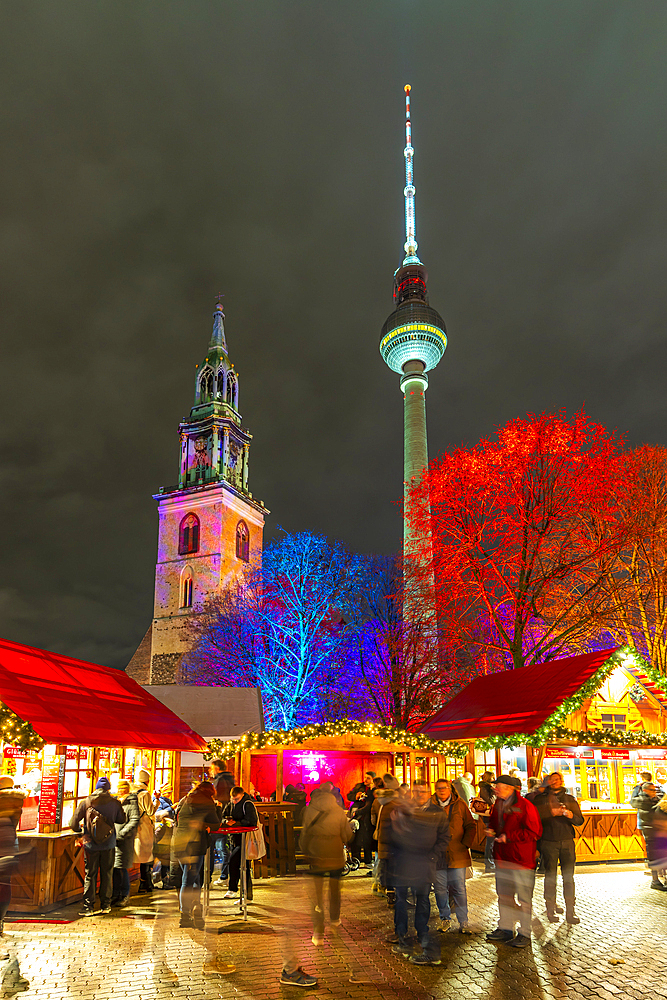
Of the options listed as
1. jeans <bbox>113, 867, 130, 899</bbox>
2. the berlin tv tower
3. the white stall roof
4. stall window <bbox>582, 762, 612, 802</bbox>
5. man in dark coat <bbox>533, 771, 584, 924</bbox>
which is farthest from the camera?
the berlin tv tower

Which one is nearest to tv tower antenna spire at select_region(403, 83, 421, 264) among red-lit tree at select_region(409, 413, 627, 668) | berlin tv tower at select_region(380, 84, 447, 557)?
berlin tv tower at select_region(380, 84, 447, 557)

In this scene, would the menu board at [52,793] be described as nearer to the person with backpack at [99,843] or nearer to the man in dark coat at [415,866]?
the person with backpack at [99,843]

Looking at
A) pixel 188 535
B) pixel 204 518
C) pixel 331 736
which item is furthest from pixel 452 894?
pixel 188 535

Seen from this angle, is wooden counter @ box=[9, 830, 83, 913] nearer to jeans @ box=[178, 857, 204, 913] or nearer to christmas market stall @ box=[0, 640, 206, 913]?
christmas market stall @ box=[0, 640, 206, 913]

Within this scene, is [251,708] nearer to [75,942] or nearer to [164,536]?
[75,942]

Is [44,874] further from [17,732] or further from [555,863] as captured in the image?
[555,863]

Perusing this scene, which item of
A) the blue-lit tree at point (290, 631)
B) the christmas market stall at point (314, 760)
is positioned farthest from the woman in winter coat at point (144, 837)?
the blue-lit tree at point (290, 631)

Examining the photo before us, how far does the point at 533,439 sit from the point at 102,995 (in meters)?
20.0

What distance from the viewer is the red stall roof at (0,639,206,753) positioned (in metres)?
10.5

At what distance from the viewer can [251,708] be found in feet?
65.7

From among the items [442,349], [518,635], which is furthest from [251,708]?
[442,349]

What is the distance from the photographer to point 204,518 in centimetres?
5862

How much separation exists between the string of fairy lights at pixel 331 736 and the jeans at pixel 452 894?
7536 millimetres

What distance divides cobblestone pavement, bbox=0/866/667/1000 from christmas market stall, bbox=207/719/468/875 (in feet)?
11.1
